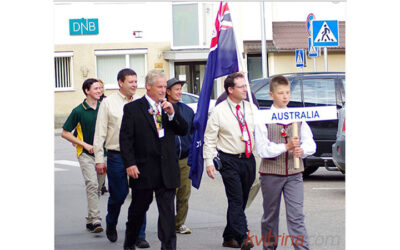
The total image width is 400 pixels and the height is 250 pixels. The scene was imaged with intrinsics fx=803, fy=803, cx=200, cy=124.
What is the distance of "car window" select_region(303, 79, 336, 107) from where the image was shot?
1362cm

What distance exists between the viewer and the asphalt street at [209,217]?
8805mm

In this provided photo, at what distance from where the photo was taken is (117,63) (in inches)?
1423

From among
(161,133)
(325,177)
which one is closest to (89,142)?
(161,133)

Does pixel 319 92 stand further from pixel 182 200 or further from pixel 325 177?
pixel 182 200

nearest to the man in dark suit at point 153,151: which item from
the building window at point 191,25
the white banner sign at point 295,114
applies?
the white banner sign at point 295,114

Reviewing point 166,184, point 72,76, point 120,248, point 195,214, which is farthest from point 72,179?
point 72,76

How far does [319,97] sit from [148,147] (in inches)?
254

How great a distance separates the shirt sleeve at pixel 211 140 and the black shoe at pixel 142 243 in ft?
3.97

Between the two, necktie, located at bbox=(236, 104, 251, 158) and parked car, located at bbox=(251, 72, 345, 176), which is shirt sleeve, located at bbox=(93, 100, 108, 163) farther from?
parked car, located at bbox=(251, 72, 345, 176)

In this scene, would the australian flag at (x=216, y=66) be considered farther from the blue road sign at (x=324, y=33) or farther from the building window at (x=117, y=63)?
the building window at (x=117, y=63)
